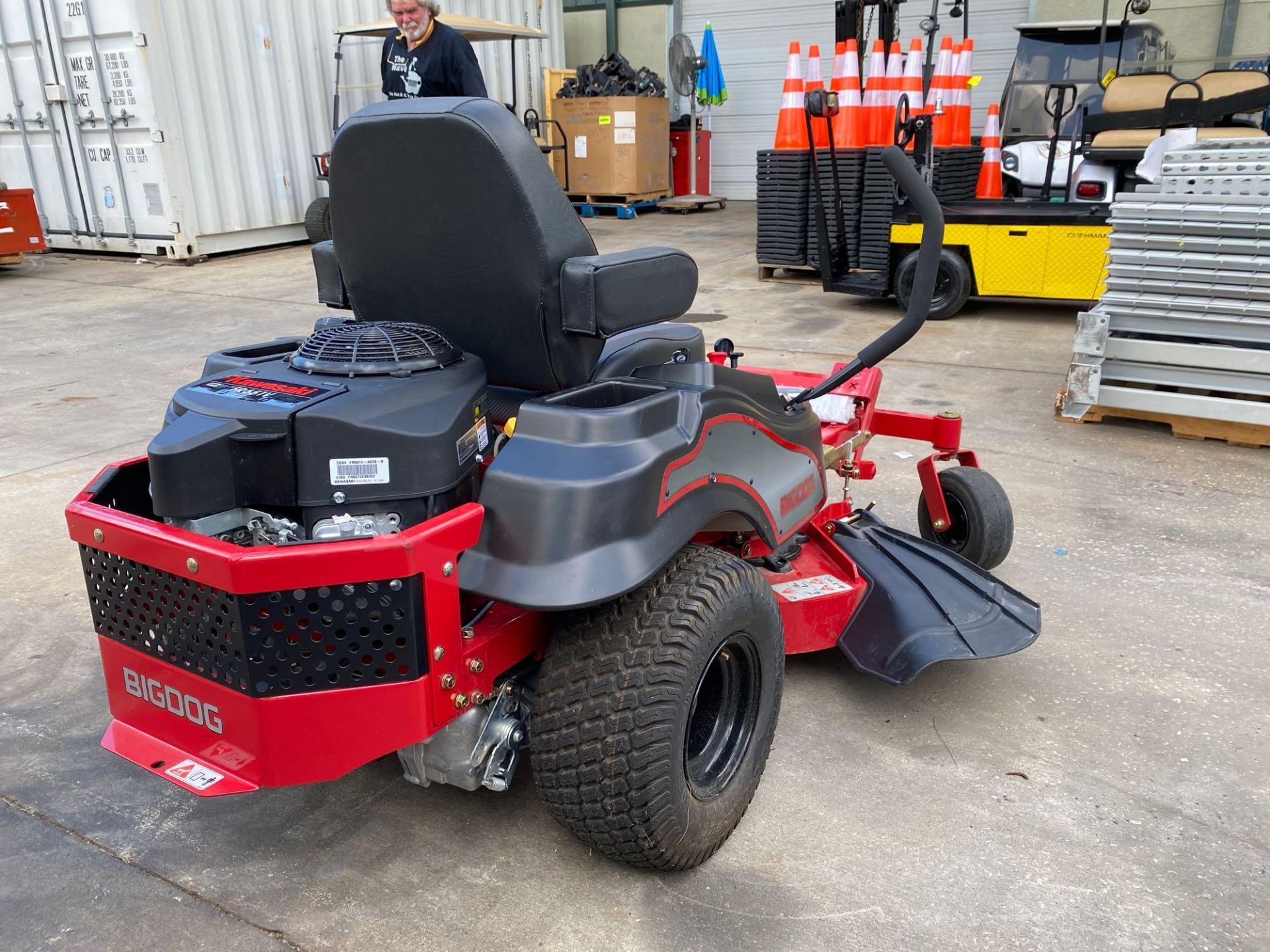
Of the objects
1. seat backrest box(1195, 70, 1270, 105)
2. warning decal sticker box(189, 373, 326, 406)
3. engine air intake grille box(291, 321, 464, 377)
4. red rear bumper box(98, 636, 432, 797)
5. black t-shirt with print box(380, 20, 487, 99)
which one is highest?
black t-shirt with print box(380, 20, 487, 99)

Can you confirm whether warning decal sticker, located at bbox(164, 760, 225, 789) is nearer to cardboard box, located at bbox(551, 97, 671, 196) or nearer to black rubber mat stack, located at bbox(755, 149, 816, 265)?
black rubber mat stack, located at bbox(755, 149, 816, 265)

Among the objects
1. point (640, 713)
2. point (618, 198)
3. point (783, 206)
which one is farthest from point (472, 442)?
point (618, 198)

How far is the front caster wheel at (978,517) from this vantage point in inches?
127

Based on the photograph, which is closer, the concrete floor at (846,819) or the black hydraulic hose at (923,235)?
the concrete floor at (846,819)

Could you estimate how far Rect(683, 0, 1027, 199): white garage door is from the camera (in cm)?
1281

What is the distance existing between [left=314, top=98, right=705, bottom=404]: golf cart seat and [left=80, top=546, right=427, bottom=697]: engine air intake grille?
645 millimetres

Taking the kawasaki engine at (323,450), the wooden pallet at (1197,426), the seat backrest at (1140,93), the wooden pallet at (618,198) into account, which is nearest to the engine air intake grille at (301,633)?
the kawasaki engine at (323,450)

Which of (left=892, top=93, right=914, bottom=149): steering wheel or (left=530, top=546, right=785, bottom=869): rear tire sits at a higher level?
(left=892, top=93, right=914, bottom=149): steering wheel

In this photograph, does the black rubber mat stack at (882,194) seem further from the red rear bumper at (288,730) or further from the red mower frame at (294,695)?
the red rear bumper at (288,730)

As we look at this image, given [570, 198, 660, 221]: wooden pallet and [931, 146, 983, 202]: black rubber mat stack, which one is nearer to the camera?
[931, 146, 983, 202]: black rubber mat stack

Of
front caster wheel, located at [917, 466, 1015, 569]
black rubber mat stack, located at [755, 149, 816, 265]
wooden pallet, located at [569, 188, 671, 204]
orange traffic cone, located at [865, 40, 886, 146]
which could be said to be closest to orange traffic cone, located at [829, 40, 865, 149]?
orange traffic cone, located at [865, 40, 886, 146]

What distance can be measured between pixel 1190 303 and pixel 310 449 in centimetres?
422

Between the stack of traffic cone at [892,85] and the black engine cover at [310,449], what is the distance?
21.1 feet

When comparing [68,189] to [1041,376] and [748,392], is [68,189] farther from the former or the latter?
[748,392]
